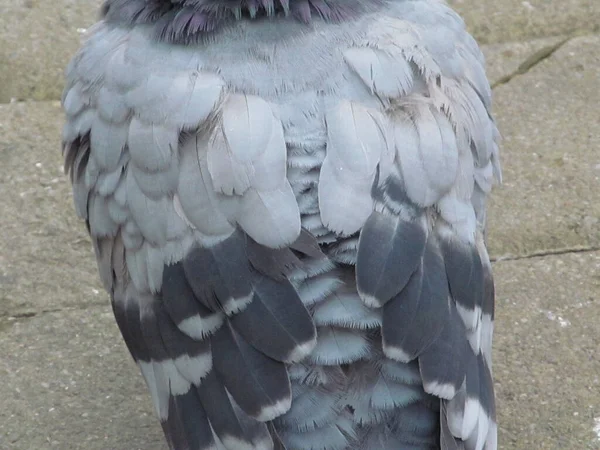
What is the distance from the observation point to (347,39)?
277 centimetres

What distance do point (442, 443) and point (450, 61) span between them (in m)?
0.99

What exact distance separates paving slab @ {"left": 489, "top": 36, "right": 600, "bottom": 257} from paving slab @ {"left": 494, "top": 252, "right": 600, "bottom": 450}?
13cm

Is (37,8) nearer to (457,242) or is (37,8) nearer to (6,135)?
(6,135)

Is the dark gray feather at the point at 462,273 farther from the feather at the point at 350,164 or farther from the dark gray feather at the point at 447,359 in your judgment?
the feather at the point at 350,164

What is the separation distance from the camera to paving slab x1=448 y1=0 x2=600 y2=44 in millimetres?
4988

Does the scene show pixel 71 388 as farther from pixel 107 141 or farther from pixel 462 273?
pixel 462 273

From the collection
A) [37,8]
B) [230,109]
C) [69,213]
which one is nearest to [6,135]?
[69,213]

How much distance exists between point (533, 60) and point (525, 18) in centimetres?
33

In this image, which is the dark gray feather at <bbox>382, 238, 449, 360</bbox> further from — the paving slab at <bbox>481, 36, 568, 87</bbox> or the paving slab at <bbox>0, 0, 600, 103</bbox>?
the paving slab at <bbox>0, 0, 600, 103</bbox>

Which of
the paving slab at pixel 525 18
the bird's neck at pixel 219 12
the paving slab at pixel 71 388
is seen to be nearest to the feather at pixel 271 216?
the bird's neck at pixel 219 12

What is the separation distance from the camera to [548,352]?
354 cm

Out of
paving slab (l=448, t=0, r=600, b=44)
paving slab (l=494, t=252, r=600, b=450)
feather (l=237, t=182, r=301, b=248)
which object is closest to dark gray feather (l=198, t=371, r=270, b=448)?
feather (l=237, t=182, r=301, b=248)

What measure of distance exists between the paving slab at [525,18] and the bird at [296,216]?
2156mm

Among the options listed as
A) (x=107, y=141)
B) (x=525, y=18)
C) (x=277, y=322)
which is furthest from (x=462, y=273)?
(x=525, y=18)
